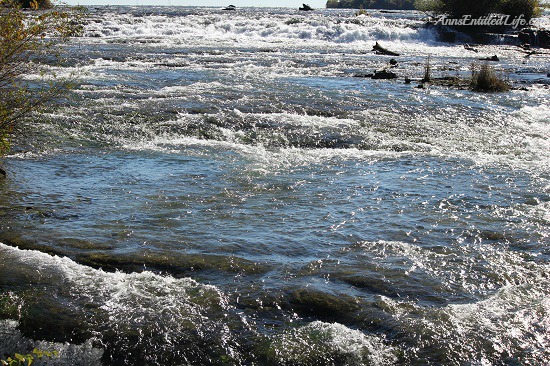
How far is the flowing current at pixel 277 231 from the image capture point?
6086mm

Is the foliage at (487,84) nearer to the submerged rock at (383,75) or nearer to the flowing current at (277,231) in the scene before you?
the flowing current at (277,231)

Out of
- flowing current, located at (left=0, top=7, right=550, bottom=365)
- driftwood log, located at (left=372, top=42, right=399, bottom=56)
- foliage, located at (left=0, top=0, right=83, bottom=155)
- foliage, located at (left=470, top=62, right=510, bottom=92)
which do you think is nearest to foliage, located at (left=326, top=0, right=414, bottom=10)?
driftwood log, located at (left=372, top=42, right=399, bottom=56)

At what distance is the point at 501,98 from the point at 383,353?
1897 centimetres

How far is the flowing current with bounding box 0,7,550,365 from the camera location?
6.09 meters

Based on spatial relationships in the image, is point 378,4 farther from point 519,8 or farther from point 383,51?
point 383,51

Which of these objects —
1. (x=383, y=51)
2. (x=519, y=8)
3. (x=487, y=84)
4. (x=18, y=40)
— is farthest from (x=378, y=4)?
(x=18, y=40)

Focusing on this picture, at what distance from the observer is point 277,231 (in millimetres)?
9062

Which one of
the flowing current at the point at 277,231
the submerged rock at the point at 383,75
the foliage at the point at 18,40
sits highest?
the foliage at the point at 18,40

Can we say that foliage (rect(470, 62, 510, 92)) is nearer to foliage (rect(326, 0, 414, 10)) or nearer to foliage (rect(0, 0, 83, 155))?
foliage (rect(0, 0, 83, 155))

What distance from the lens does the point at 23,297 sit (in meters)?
6.62

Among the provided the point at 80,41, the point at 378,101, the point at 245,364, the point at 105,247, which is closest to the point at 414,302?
the point at 245,364

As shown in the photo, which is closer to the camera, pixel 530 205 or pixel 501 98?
pixel 530 205

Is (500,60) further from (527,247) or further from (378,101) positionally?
(527,247)

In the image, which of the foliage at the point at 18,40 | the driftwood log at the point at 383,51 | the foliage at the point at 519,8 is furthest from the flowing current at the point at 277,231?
the foliage at the point at 519,8
